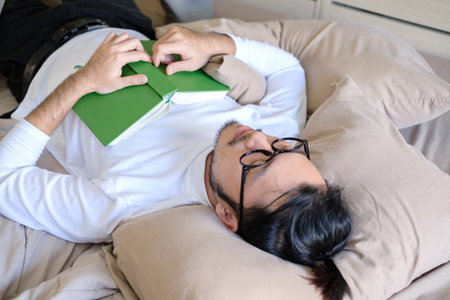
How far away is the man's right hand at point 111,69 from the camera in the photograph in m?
1.04

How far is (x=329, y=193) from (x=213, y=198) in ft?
1.03

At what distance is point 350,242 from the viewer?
2.74ft

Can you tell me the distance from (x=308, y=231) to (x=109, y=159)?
63cm

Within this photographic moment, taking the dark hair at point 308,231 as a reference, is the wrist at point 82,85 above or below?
above

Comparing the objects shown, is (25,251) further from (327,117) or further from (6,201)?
(327,117)

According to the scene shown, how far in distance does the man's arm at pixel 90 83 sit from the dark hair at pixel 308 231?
0.56 meters

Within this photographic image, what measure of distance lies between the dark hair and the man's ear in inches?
2.4

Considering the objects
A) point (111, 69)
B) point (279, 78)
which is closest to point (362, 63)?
point (279, 78)

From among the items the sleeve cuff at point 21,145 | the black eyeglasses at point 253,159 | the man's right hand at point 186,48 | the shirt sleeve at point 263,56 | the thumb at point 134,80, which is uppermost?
the man's right hand at point 186,48

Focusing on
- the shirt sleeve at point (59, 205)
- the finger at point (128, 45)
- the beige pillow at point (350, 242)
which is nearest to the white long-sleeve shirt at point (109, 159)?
the shirt sleeve at point (59, 205)

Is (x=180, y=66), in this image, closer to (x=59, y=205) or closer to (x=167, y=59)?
(x=167, y=59)

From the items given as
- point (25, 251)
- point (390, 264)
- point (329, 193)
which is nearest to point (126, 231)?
point (25, 251)

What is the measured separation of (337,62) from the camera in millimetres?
1265

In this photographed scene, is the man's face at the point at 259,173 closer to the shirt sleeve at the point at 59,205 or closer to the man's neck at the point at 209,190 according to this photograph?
the man's neck at the point at 209,190
